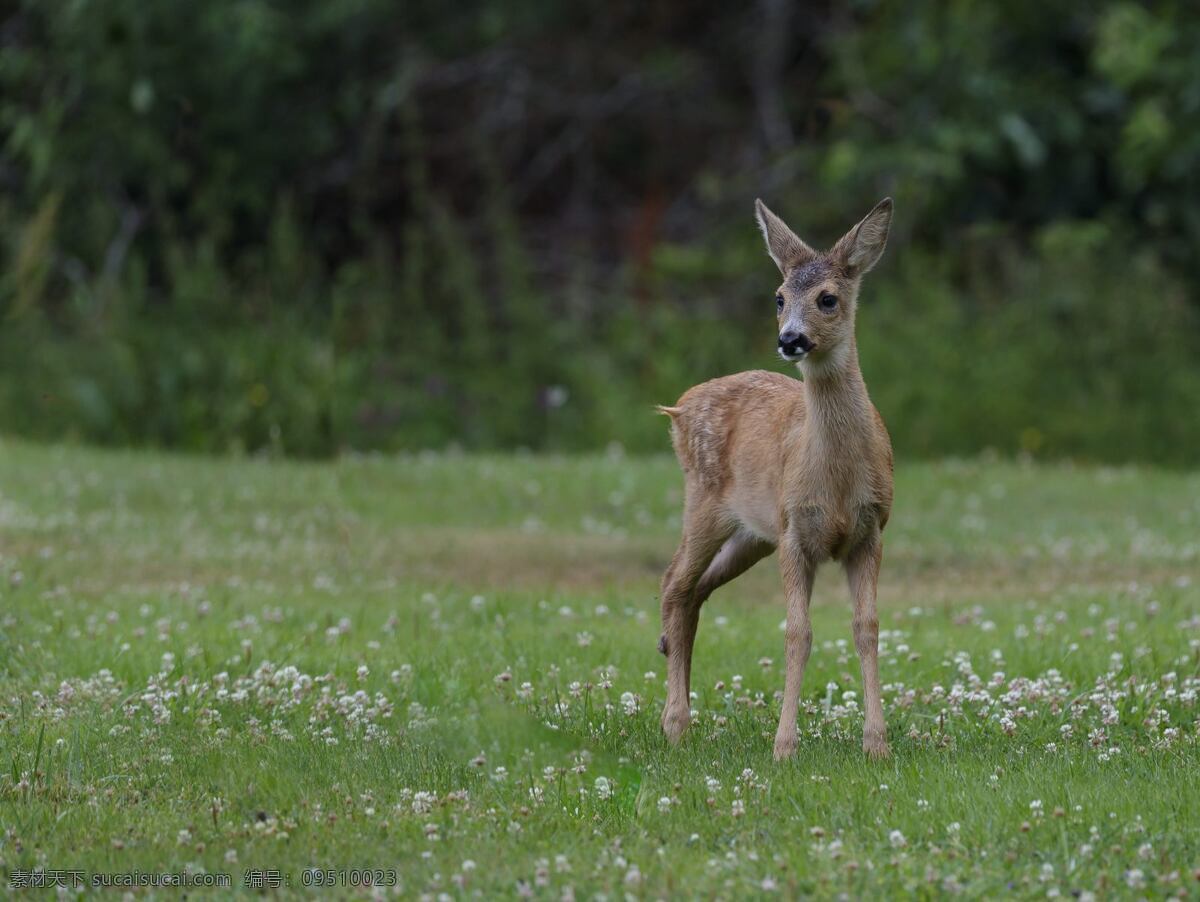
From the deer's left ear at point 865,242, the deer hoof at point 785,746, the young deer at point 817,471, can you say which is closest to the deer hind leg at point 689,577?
the young deer at point 817,471

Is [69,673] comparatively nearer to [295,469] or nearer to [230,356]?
[295,469]

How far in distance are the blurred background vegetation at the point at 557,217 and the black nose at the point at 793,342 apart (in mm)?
9558

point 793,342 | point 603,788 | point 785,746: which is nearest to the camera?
point 603,788

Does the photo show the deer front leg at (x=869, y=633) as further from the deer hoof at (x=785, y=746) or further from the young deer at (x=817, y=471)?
the deer hoof at (x=785, y=746)

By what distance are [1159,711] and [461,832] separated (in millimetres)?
2730

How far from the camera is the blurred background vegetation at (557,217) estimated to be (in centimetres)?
1555

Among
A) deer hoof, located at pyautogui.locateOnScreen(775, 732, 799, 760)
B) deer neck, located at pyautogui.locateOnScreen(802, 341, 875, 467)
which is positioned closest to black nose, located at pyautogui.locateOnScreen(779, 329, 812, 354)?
deer neck, located at pyautogui.locateOnScreen(802, 341, 875, 467)

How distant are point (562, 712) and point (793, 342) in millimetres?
1582

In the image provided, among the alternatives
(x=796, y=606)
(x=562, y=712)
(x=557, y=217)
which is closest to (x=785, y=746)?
(x=796, y=606)

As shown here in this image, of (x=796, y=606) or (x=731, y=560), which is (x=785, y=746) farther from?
(x=731, y=560)

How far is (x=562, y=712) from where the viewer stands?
624cm

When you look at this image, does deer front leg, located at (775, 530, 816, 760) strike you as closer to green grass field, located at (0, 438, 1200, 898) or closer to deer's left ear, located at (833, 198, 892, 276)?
green grass field, located at (0, 438, 1200, 898)

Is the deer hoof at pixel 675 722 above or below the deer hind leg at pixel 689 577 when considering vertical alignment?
below

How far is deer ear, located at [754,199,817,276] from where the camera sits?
6230 millimetres
